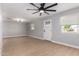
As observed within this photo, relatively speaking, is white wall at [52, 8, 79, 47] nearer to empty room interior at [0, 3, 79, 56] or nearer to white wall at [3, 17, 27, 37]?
empty room interior at [0, 3, 79, 56]

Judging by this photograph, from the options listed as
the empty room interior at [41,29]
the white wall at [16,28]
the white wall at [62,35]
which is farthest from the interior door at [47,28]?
the white wall at [16,28]

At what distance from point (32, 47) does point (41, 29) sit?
0.59 meters

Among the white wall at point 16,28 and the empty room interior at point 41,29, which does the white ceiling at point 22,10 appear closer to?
the empty room interior at point 41,29

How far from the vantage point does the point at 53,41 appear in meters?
1.93

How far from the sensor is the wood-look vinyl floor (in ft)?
5.72

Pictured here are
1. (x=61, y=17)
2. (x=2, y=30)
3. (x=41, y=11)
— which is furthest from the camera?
(x=61, y=17)

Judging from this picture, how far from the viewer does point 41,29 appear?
1.94 meters

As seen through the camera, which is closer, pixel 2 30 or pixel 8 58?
pixel 8 58

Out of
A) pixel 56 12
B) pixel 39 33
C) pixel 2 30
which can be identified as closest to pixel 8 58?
pixel 2 30

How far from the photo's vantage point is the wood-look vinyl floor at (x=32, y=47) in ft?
5.72

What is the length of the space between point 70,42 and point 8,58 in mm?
1458

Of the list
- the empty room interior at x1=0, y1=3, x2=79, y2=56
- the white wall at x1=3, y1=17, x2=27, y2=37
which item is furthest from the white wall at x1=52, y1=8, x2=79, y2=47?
the white wall at x1=3, y1=17, x2=27, y2=37

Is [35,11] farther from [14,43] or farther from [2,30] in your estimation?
[14,43]

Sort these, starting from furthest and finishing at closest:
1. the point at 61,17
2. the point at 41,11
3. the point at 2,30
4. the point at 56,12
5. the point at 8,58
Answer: the point at 61,17
the point at 56,12
the point at 41,11
the point at 2,30
the point at 8,58
